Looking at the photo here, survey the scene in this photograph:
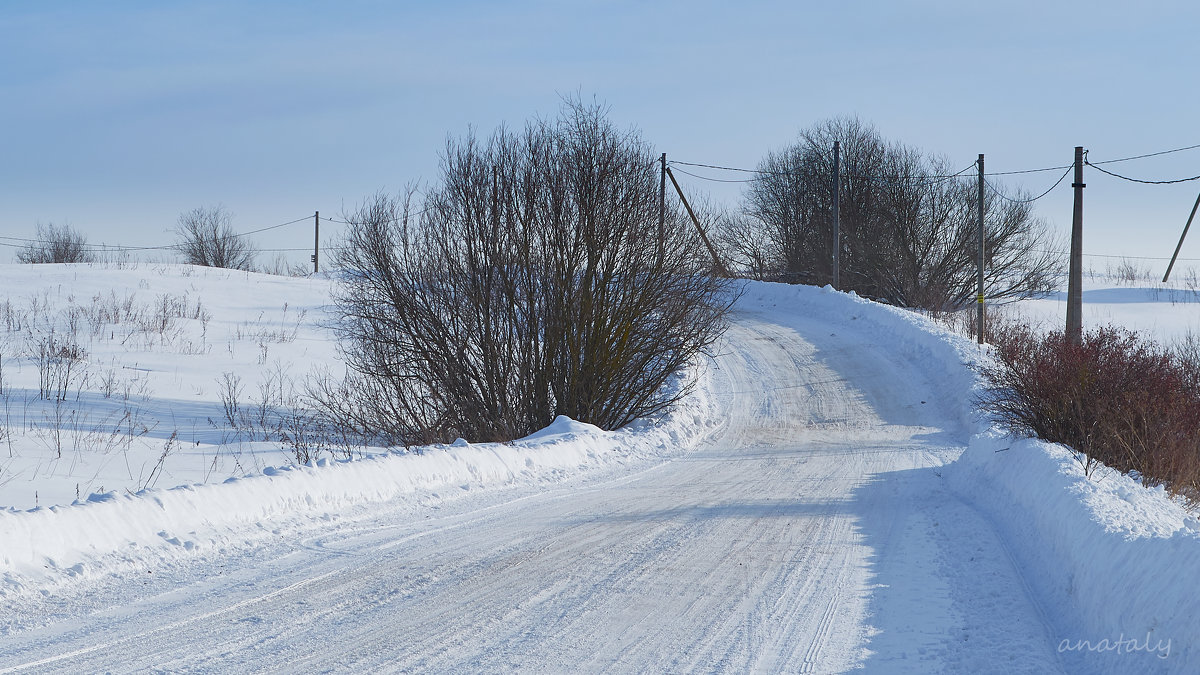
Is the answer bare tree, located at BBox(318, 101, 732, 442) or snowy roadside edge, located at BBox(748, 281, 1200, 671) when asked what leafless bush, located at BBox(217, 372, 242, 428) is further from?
snowy roadside edge, located at BBox(748, 281, 1200, 671)

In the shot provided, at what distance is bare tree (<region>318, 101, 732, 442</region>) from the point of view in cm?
1466

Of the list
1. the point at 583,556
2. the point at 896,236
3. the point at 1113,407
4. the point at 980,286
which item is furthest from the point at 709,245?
the point at 896,236

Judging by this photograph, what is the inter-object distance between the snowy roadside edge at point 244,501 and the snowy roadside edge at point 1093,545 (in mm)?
4827

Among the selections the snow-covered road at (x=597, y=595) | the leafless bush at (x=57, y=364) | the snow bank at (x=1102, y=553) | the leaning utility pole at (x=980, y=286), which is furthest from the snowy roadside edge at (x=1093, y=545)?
the leaning utility pole at (x=980, y=286)

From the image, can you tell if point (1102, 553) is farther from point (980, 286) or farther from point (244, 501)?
point (980, 286)

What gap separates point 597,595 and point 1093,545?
10.3 ft

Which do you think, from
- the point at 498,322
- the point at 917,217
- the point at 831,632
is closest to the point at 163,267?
the point at 498,322

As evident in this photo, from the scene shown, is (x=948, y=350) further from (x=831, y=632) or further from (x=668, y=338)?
(x=831, y=632)

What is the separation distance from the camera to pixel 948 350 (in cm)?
2122

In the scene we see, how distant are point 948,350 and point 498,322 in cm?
1149

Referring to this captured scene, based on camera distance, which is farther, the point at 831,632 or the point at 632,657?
the point at 831,632

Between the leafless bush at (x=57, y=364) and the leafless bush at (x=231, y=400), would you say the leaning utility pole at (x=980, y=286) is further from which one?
the leafless bush at (x=57, y=364)

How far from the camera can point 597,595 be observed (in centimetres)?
587

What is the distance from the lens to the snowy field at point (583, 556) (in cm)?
481
